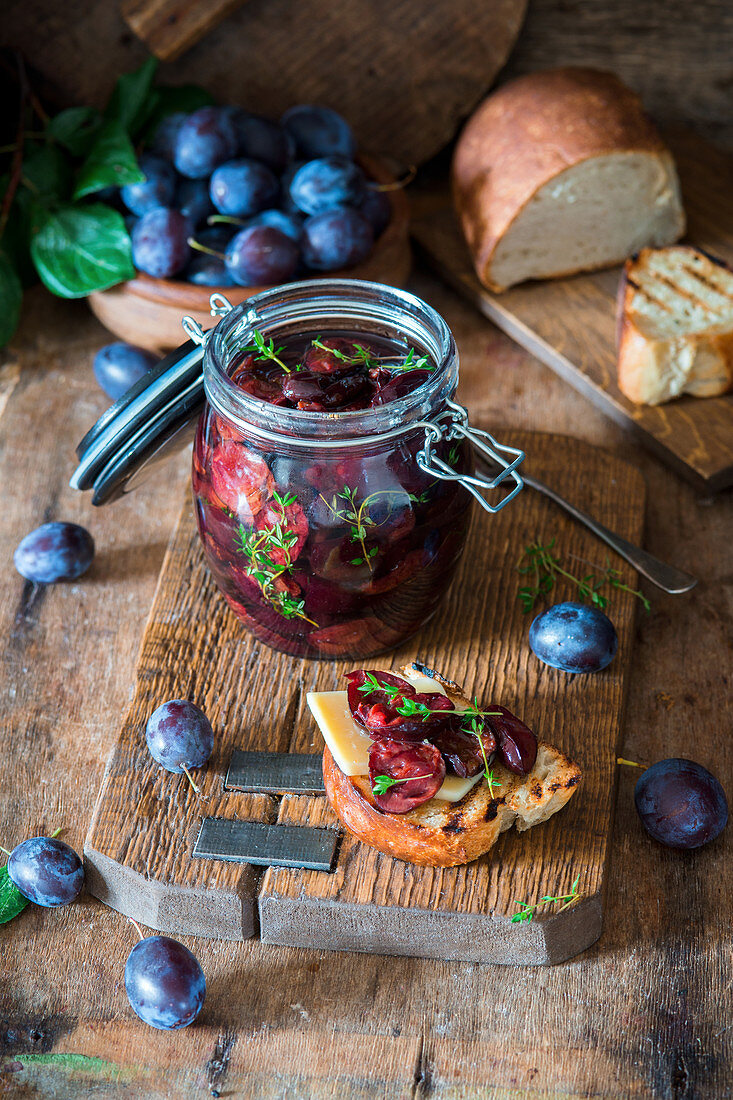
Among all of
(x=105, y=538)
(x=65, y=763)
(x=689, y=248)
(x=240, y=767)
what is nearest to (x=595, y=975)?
(x=240, y=767)

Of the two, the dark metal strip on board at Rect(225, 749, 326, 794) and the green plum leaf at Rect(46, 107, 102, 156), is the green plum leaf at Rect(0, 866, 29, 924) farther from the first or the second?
the green plum leaf at Rect(46, 107, 102, 156)

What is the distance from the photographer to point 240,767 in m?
1.35

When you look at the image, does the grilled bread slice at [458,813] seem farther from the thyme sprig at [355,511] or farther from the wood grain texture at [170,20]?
the wood grain texture at [170,20]

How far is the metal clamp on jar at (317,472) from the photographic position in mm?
1248

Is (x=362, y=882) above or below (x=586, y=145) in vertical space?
below

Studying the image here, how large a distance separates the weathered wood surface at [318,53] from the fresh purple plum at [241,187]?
22.0 inches

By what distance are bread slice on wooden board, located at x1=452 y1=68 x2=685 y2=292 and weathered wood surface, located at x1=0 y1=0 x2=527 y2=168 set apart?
246mm

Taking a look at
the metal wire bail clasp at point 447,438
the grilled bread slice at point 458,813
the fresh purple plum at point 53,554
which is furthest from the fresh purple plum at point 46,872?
the metal wire bail clasp at point 447,438

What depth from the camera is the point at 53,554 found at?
1663 mm

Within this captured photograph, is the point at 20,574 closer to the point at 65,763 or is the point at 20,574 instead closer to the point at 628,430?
the point at 65,763

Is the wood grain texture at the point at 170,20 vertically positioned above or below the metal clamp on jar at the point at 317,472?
above

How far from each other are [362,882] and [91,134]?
172 centimetres

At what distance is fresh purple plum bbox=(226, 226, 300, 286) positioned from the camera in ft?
6.23

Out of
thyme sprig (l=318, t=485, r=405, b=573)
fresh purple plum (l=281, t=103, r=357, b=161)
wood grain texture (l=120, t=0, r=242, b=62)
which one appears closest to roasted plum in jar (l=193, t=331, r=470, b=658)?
thyme sprig (l=318, t=485, r=405, b=573)
